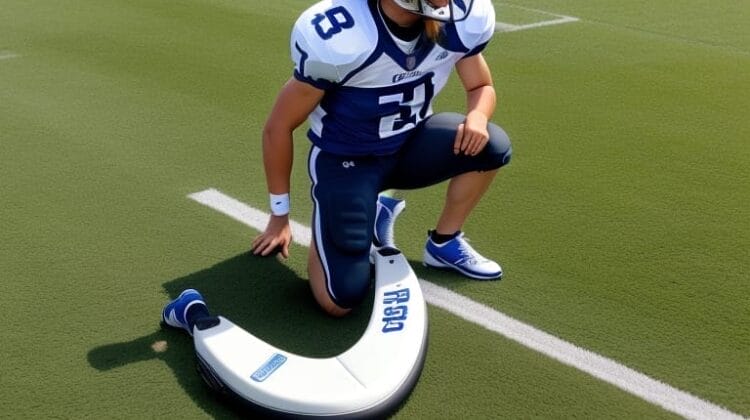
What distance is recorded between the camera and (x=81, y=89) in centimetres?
620

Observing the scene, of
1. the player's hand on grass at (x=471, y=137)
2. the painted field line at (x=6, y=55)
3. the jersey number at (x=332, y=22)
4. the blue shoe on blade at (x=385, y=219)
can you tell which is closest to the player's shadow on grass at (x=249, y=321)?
the blue shoe on blade at (x=385, y=219)

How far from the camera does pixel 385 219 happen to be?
3.89 m

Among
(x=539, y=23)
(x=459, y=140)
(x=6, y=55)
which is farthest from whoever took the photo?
(x=539, y=23)

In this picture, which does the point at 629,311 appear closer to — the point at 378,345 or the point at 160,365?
the point at 378,345

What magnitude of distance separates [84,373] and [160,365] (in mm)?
277

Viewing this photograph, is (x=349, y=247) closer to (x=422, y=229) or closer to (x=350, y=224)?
(x=350, y=224)

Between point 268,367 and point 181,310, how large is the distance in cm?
52

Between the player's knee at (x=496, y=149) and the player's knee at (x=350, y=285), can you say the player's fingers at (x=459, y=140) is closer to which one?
the player's knee at (x=496, y=149)

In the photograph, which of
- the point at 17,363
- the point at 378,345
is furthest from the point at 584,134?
the point at 17,363

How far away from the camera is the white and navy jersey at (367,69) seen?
3.12 metres

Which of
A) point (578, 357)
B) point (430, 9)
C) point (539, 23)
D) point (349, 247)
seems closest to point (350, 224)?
point (349, 247)

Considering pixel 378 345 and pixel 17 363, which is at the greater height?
pixel 378 345

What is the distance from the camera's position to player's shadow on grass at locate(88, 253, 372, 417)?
3.04 meters

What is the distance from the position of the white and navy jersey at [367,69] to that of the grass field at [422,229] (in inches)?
27.3
